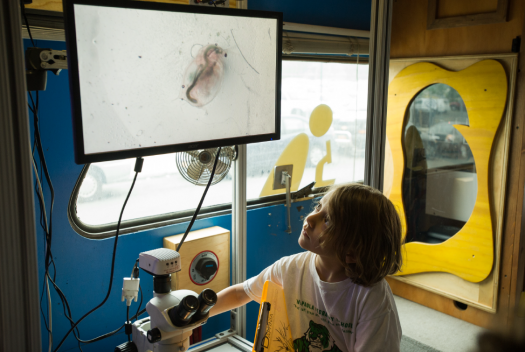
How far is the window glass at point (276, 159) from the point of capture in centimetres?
205

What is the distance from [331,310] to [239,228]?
0.87 metres

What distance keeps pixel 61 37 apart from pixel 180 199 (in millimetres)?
984

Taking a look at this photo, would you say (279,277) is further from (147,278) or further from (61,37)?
(61,37)

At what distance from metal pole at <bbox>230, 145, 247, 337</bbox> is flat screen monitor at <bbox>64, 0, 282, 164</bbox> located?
35 cm

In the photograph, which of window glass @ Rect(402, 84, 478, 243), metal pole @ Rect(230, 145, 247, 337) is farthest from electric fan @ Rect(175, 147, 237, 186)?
window glass @ Rect(402, 84, 478, 243)

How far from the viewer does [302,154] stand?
2975 mm

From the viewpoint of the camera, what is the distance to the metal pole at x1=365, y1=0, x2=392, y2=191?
7.53 ft

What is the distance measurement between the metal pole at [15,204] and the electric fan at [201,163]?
2.54 feet

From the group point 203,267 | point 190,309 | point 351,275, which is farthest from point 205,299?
point 203,267

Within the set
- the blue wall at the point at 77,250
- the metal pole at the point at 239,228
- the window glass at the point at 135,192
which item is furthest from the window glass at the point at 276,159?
the metal pole at the point at 239,228

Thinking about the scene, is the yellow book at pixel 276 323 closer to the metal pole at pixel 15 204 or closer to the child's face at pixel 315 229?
the child's face at pixel 315 229

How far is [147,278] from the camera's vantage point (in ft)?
7.13

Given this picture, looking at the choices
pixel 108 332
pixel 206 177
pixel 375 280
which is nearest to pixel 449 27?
pixel 206 177

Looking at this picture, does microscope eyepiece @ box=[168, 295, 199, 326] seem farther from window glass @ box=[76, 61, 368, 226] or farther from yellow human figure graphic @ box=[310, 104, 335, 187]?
yellow human figure graphic @ box=[310, 104, 335, 187]
